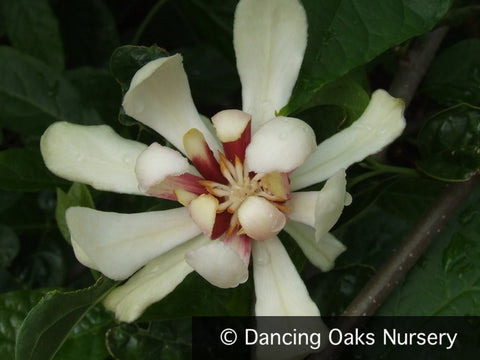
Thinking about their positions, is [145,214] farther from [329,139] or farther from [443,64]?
[443,64]

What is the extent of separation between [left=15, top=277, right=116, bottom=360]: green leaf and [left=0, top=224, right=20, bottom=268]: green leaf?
48 cm

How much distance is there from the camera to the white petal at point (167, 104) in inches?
36.9

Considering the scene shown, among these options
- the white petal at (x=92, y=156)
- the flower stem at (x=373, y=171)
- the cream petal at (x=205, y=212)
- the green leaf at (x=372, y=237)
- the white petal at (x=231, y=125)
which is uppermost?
the white petal at (x=231, y=125)

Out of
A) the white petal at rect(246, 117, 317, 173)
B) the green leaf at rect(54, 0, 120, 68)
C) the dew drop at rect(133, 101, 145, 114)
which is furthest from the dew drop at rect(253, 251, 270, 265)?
the green leaf at rect(54, 0, 120, 68)

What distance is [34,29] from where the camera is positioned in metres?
1.52

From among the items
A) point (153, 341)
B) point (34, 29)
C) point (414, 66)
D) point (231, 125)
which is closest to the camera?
point (231, 125)

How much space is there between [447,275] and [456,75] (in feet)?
1.38

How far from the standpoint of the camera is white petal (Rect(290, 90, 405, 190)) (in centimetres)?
93

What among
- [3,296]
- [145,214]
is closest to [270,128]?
[145,214]

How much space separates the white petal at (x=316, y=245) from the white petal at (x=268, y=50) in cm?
15

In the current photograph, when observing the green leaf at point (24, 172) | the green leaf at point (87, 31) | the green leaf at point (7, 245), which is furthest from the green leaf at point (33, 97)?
the green leaf at point (87, 31)

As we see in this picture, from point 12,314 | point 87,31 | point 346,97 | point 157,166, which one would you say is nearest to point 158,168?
point 157,166

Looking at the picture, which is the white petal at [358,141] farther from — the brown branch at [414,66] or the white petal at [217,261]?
the brown branch at [414,66]

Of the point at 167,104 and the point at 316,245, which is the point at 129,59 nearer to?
the point at 167,104
